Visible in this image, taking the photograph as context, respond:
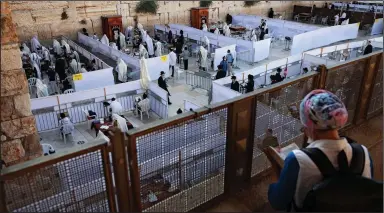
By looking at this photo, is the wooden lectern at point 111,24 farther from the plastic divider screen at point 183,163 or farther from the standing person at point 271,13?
the plastic divider screen at point 183,163

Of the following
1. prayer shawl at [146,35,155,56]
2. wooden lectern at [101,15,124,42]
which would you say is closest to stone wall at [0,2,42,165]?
prayer shawl at [146,35,155,56]

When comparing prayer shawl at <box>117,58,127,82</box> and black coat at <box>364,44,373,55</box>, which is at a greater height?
black coat at <box>364,44,373,55</box>

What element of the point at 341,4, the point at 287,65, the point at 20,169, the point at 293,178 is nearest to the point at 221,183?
the point at 293,178

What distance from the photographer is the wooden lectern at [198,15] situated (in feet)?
94.0

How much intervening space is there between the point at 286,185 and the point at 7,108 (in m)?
5.56

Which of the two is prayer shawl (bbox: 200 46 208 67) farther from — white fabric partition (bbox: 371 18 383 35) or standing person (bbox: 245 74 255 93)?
white fabric partition (bbox: 371 18 383 35)

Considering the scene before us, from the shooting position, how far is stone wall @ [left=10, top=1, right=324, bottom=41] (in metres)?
21.9

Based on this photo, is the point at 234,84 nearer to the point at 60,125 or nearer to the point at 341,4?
the point at 60,125

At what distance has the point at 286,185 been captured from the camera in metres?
2.35

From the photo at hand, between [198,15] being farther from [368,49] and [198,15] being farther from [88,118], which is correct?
[88,118]

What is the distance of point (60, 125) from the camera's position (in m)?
11.2

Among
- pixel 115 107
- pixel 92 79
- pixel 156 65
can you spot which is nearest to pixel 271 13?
pixel 156 65

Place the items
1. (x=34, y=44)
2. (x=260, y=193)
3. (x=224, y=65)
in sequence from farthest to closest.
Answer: (x=34, y=44) → (x=224, y=65) → (x=260, y=193)

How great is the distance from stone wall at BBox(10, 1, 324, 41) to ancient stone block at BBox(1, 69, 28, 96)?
17684 millimetres
